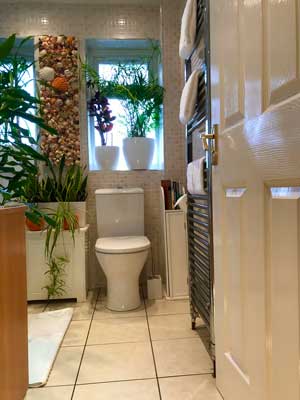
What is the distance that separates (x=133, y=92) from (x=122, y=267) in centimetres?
140

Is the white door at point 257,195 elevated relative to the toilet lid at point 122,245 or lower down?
elevated

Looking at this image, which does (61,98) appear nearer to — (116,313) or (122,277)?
(122,277)

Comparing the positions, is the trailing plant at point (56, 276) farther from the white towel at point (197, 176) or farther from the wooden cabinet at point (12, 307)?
the white towel at point (197, 176)

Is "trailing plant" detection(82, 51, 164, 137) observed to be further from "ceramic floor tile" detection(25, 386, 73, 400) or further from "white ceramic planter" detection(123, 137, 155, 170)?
"ceramic floor tile" detection(25, 386, 73, 400)

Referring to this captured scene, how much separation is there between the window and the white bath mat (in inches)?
49.5

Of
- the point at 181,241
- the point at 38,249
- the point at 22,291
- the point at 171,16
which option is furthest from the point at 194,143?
the point at 22,291

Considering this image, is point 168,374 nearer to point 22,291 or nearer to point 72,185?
point 22,291

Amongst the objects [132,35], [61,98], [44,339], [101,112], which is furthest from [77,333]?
[132,35]

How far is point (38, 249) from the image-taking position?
2.36m

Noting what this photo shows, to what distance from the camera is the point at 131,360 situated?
155 cm

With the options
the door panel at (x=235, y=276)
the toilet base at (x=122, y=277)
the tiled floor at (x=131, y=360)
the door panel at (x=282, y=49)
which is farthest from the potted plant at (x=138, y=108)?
the door panel at (x=282, y=49)

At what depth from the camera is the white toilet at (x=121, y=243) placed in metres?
2.12

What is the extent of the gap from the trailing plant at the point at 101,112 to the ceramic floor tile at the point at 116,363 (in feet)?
5.71

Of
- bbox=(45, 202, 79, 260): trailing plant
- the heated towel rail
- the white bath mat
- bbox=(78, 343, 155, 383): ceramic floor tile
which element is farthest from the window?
bbox=(78, 343, 155, 383): ceramic floor tile
